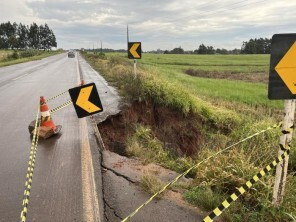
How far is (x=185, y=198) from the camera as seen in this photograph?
14.1 ft

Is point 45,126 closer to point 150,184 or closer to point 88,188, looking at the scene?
point 88,188

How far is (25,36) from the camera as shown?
138m

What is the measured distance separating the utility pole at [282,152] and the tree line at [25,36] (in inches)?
4666

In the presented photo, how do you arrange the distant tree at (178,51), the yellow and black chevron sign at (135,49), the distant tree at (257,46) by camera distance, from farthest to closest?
the distant tree at (178,51)
the distant tree at (257,46)
the yellow and black chevron sign at (135,49)

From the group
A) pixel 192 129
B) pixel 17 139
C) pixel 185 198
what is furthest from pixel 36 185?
pixel 192 129

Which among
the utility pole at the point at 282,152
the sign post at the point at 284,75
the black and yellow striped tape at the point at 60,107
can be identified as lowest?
the black and yellow striped tape at the point at 60,107

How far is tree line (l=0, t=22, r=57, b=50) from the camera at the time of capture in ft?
399

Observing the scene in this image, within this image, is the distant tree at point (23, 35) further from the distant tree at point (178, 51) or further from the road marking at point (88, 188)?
the road marking at point (88, 188)

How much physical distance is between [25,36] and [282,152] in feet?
488

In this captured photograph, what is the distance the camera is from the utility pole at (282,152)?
3527 millimetres

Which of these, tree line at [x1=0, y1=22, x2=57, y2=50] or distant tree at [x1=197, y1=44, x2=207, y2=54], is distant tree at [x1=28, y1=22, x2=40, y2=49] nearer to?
tree line at [x1=0, y1=22, x2=57, y2=50]

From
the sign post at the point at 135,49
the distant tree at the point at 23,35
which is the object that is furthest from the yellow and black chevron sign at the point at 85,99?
the distant tree at the point at 23,35

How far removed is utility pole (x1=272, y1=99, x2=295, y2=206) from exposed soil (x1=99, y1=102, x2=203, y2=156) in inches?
150

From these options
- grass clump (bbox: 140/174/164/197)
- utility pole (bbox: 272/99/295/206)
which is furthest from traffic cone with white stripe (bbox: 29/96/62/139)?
utility pole (bbox: 272/99/295/206)
